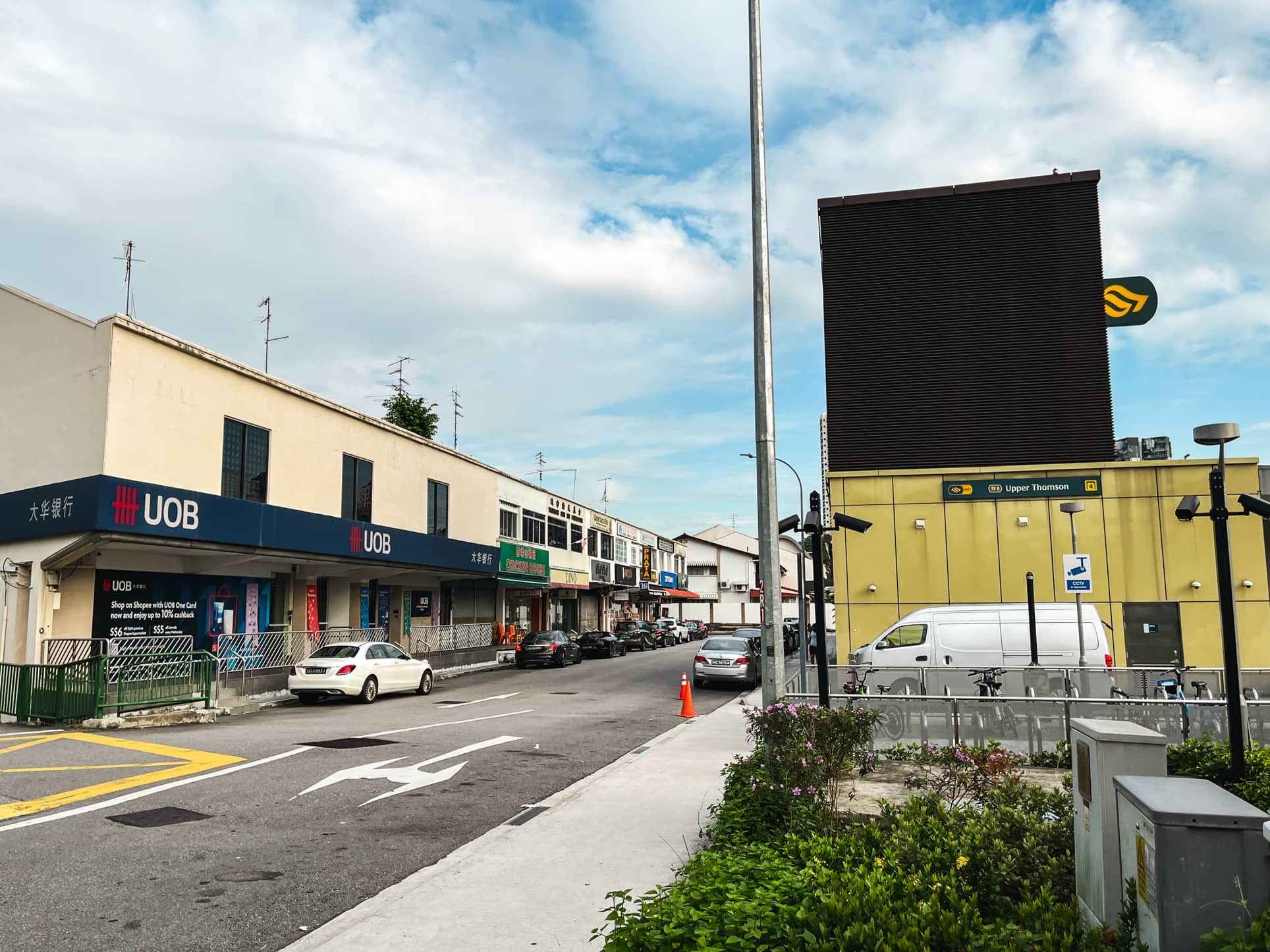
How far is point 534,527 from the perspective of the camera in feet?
138

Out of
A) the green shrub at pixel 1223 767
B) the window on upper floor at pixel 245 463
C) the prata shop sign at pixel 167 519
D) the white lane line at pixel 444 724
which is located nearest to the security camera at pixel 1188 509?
the green shrub at pixel 1223 767

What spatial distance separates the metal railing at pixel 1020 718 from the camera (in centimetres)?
1024

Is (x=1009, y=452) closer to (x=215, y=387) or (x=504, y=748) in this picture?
(x=504, y=748)

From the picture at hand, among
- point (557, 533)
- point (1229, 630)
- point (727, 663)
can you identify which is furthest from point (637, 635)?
Answer: point (1229, 630)

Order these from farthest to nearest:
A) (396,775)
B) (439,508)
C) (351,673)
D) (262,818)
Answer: (439,508), (351,673), (396,775), (262,818)

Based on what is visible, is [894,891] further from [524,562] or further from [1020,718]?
[524,562]

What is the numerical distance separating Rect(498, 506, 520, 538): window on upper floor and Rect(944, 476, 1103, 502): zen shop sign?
1999 cm

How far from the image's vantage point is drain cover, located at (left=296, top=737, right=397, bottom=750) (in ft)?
44.1

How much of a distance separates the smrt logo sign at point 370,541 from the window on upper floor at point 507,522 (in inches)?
423

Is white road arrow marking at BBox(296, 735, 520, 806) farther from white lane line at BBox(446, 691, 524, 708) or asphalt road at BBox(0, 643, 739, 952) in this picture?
white lane line at BBox(446, 691, 524, 708)

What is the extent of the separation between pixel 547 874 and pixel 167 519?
594 inches

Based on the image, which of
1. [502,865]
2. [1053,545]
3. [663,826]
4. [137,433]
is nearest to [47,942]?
[502,865]

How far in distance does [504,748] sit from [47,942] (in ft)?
26.9

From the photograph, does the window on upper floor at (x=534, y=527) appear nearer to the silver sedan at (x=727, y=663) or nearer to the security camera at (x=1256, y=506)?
the silver sedan at (x=727, y=663)
